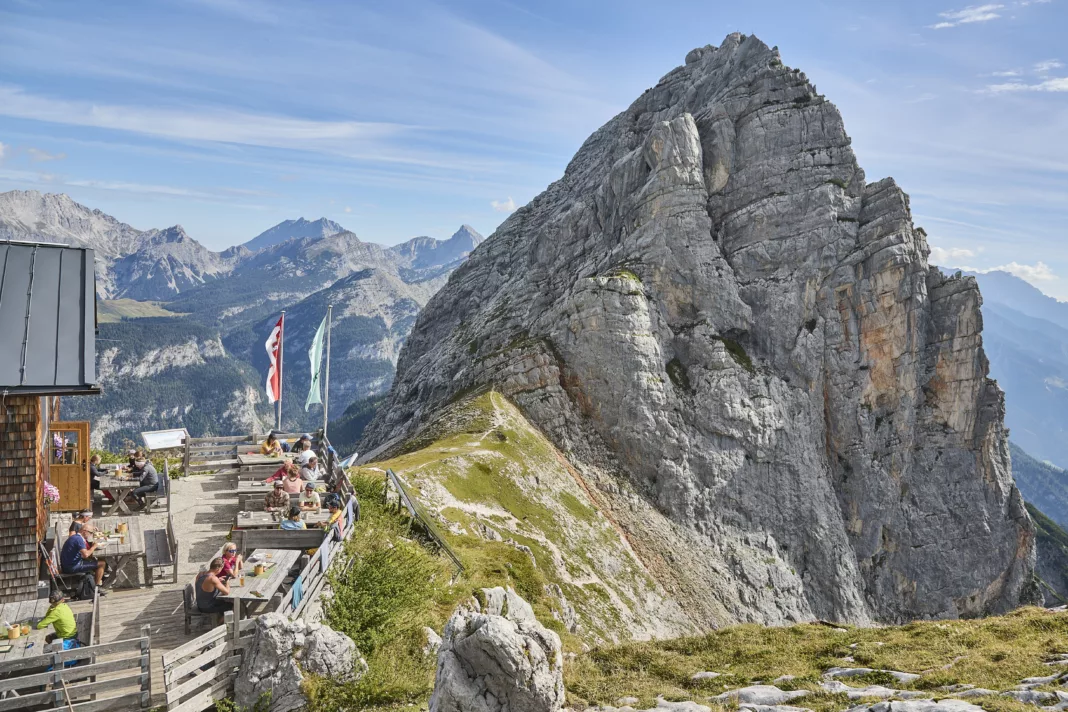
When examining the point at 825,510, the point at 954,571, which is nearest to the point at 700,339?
the point at 825,510

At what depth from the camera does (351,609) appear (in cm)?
2177

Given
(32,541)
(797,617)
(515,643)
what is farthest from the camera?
(797,617)

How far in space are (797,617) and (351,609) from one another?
59760 millimetres

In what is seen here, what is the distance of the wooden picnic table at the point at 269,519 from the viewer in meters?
25.0

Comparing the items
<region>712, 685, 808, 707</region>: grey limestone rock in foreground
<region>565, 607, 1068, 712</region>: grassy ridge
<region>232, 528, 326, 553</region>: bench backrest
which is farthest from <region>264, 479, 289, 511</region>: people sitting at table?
<region>712, 685, 808, 707</region>: grey limestone rock in foreground

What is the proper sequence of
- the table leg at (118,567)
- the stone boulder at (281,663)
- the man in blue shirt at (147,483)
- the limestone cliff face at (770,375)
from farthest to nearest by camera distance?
1. the limestone cliff face at (770,375)
2. the man in blue shirt at (147,483)
3. the table leg at (118,567)
4. the stone boulder at (281,663)

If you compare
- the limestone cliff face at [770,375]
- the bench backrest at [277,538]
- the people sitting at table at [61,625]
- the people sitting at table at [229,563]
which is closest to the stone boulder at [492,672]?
the people sitting at table at [229,563]

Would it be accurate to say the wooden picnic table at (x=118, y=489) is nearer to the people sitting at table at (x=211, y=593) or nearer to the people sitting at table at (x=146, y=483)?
the people sitting at table at (x=146, y=483)

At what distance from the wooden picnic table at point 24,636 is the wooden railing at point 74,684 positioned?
426mm

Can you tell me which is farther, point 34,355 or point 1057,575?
point 1057,575

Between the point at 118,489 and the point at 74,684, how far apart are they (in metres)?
14.2

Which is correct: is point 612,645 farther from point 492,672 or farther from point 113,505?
point 113,505

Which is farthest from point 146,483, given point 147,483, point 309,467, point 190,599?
point 190,599

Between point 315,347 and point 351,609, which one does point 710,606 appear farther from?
point 351,609
